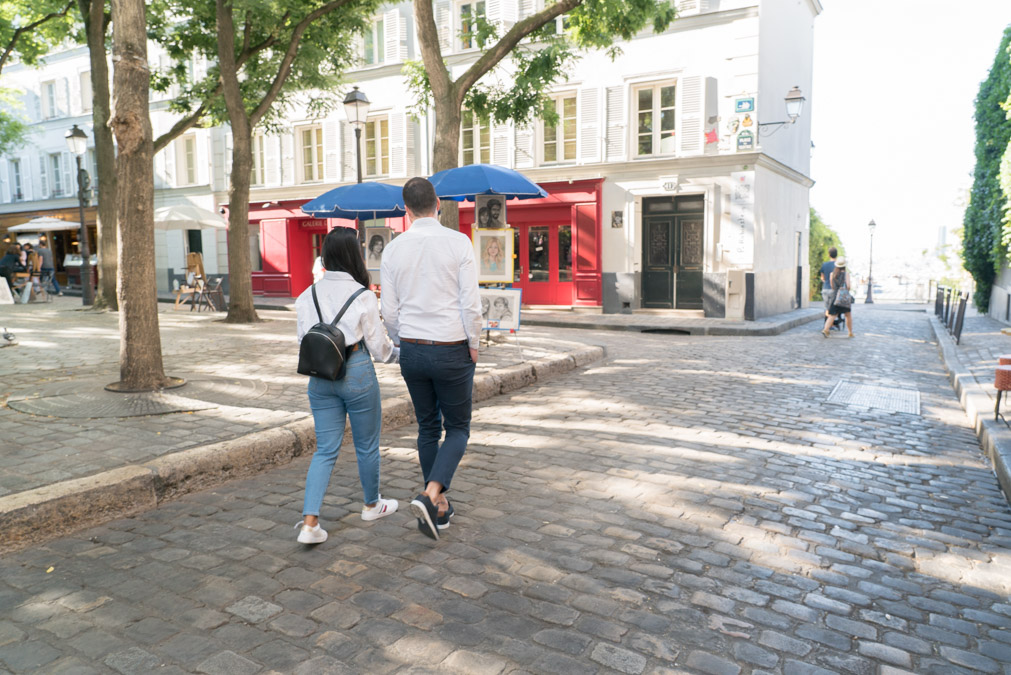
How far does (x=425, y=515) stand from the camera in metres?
3.66

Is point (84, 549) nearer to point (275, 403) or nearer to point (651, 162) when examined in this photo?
point (275, 403)

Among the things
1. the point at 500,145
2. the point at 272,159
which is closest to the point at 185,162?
the point at 272,159

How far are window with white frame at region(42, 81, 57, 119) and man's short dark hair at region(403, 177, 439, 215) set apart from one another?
34759mm

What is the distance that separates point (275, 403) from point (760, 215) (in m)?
14.9

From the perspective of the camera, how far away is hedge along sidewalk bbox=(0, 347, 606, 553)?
3.70 metres

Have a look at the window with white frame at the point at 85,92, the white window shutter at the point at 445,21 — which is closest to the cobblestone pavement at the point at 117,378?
the white window shutter at the point at 445,21

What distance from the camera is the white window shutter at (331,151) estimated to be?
23.6m

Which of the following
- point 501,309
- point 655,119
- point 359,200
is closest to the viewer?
point 501,309

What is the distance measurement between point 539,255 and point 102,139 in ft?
36.4

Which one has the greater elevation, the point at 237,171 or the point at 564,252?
the point at 237,171

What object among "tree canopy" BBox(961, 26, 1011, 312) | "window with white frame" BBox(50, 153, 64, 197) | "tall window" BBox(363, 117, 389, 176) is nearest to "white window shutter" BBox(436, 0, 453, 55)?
"tall window" BBox(363, 117, 389, 176)

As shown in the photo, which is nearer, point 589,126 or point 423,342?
point 423,342

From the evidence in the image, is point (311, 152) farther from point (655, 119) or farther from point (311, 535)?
point (311, 535)

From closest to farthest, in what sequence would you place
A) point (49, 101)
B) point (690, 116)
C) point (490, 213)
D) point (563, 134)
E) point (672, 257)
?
point (490, 213), point (690, 116), point (672, 257), point (563, 134), point (49, 101)
